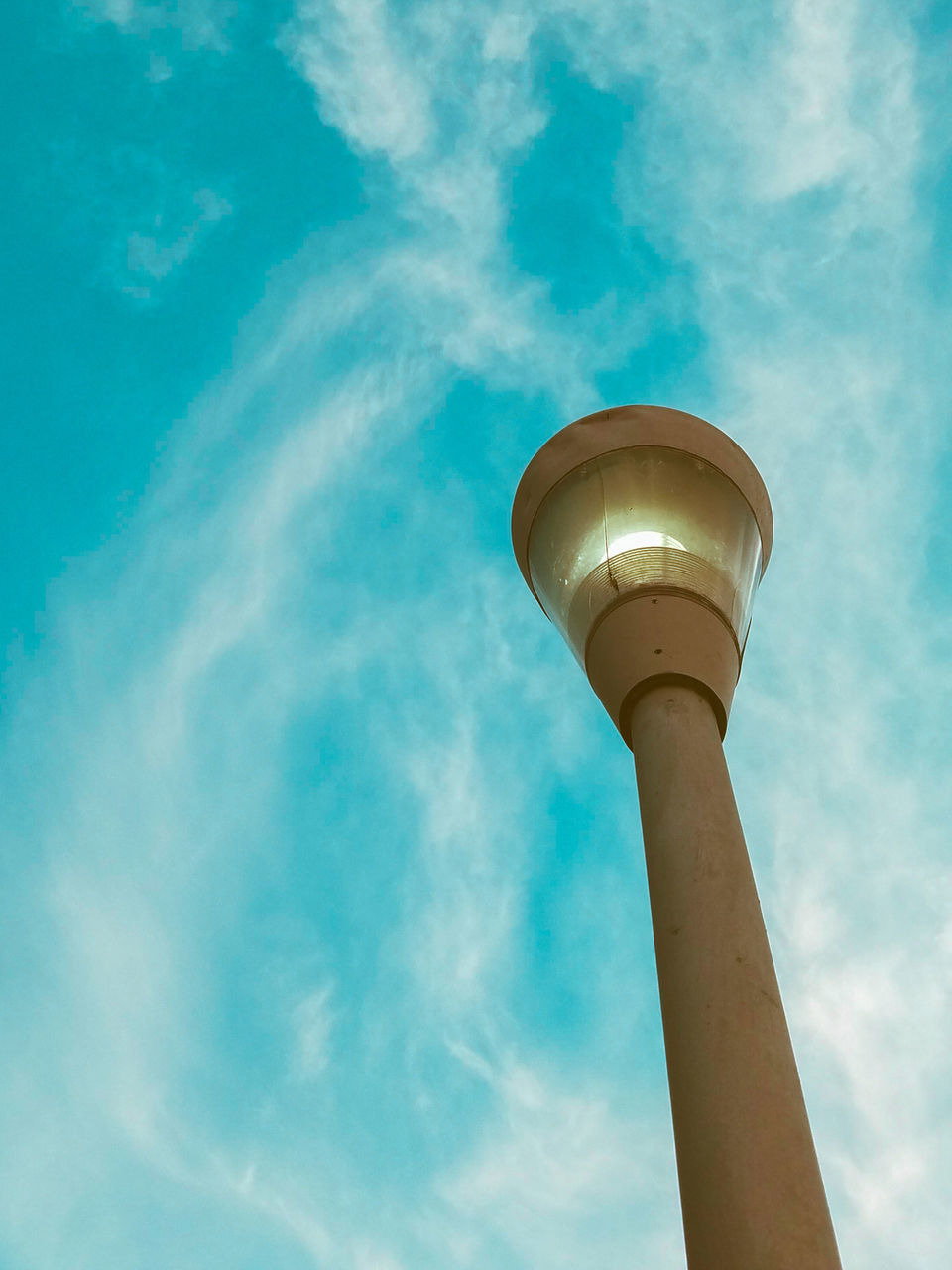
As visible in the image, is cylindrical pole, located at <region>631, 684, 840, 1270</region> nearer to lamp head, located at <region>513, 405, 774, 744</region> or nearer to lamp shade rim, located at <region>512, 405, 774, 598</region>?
lamp head, located at <region>513, 405, 774, 744</region>

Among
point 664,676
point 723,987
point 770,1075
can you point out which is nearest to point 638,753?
point 664,676

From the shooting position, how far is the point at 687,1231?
3490 millimetres

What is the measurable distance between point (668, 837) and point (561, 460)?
2419 mm

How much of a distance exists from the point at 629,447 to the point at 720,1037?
3150 millimetres

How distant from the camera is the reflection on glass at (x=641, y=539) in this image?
5.52m

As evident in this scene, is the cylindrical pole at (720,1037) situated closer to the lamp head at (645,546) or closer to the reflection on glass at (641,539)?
the lamp head at (645,546)

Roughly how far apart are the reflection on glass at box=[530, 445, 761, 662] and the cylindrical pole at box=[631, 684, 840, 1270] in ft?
2.88

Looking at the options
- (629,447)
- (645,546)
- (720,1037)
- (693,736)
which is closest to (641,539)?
(645,546)

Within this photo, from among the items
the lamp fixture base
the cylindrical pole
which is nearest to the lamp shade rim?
the lamp fixture base

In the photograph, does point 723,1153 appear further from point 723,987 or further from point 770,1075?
point 723,987

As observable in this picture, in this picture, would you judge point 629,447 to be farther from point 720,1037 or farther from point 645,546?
point 720,1037

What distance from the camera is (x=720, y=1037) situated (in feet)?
12.3

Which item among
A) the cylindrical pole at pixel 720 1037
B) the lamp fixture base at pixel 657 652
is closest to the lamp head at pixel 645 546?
the lamp fixture base at pixel 657 652

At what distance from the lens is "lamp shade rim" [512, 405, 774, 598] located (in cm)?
602
